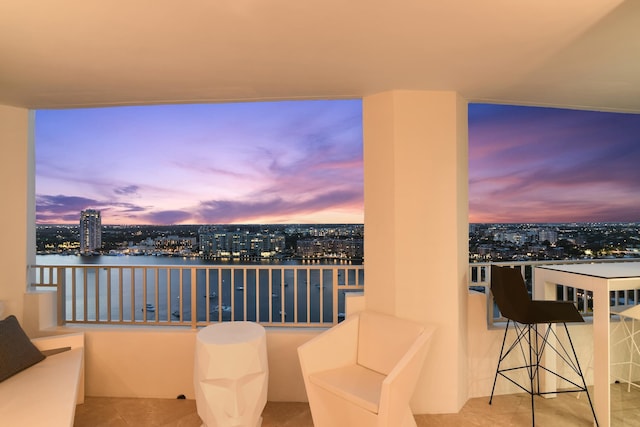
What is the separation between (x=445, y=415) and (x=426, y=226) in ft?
5.53

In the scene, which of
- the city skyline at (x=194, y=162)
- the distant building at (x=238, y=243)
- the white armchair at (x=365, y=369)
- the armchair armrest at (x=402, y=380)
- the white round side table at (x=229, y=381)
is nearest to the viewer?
the armchair armrest at (x=402, y=380)

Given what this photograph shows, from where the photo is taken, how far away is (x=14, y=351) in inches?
105

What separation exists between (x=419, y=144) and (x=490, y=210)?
2810 millimetres

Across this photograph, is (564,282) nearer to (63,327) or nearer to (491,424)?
(491,424)

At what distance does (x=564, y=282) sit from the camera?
2941 millimetres

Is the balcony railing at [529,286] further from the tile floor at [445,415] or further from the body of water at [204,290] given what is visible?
the body of water at [204,290]

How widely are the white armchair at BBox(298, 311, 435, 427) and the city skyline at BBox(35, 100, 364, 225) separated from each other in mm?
2619

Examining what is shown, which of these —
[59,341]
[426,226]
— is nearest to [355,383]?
[426,226]

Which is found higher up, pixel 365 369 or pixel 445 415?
pixel 365 369

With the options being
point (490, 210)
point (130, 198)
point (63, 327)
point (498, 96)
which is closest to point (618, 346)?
point (490, 210)

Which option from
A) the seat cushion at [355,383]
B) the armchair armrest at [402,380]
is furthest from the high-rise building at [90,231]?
the armchair armrest at [402,380]

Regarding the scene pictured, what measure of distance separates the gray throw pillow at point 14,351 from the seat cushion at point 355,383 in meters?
2.31

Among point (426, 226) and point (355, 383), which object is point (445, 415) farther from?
point (426, 226)

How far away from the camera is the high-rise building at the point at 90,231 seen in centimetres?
440
